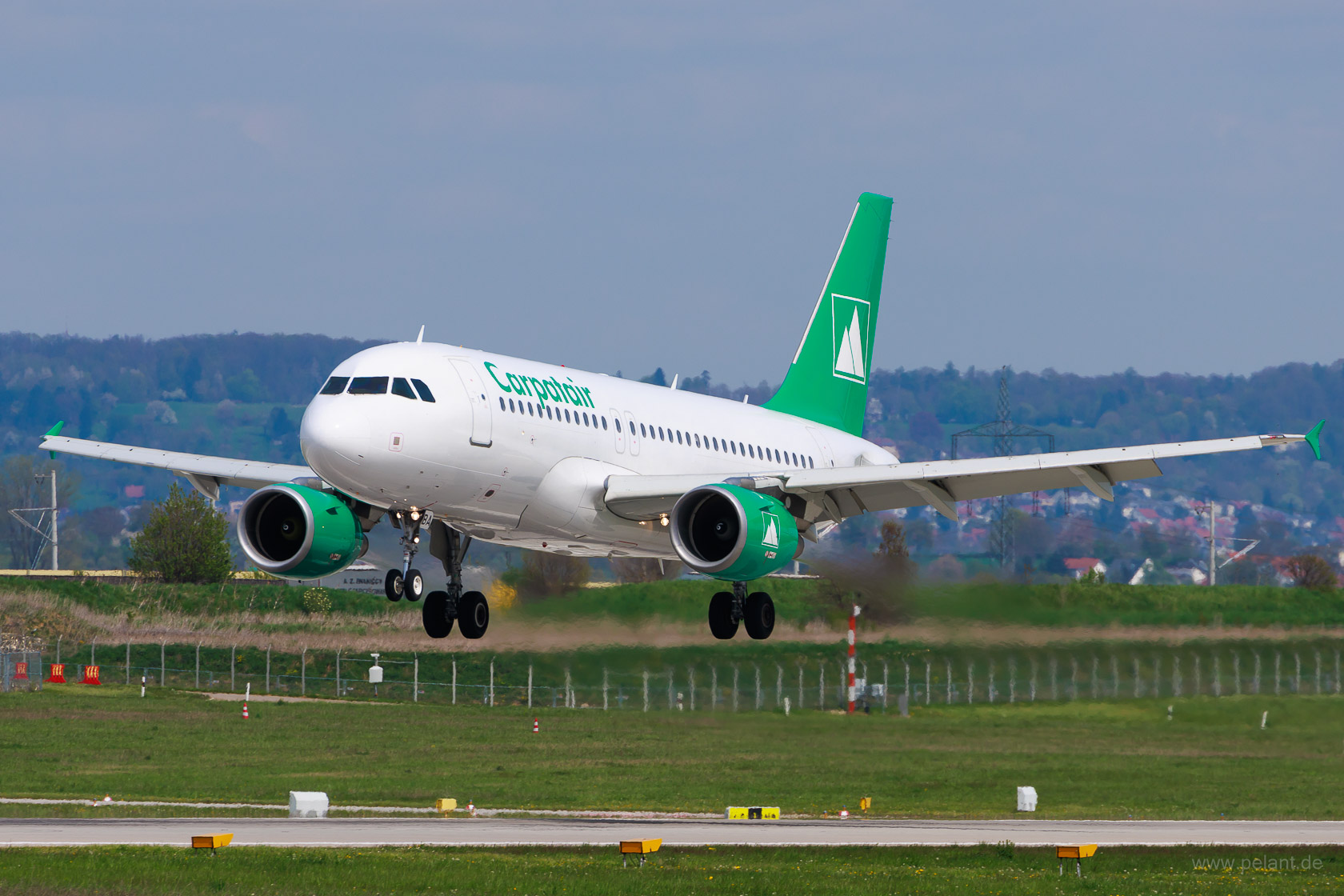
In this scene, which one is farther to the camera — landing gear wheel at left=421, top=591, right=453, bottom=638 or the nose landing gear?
landing gear wheel at left=421, top=591, right=453, bottom=638

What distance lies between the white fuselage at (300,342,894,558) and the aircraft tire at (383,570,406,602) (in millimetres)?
1540

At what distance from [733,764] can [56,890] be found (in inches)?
1848

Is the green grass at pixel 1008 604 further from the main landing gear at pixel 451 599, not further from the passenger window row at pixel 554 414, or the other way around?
the passenger window row at pixel 554 414

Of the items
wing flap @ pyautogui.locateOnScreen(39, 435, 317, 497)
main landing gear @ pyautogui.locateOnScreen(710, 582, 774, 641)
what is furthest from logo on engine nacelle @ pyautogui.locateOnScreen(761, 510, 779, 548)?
wing flap @ pyautogui.locateOnScreen(39, 435, 317, 497)

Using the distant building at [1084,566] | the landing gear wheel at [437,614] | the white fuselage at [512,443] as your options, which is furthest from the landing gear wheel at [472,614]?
the distant building at [1084,566]

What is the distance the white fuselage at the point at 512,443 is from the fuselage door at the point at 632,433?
1.4 inches

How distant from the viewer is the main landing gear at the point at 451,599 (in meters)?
39.5

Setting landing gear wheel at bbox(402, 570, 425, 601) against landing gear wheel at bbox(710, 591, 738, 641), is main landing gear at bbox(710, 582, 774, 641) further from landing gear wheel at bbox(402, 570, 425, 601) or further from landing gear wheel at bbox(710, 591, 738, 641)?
landing gear wheel at bbox(402, 570, 425, 601)

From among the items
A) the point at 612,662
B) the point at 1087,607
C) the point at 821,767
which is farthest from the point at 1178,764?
the point at 612,662

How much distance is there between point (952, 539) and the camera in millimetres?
58719

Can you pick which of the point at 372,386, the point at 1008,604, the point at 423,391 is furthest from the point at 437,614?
the point at 1008,604

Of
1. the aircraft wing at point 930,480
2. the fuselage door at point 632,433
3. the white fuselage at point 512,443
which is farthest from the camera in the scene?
the fuselage door at point 632,433

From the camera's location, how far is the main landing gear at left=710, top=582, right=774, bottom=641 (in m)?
40.6

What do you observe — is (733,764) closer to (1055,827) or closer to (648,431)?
(1055,827)
